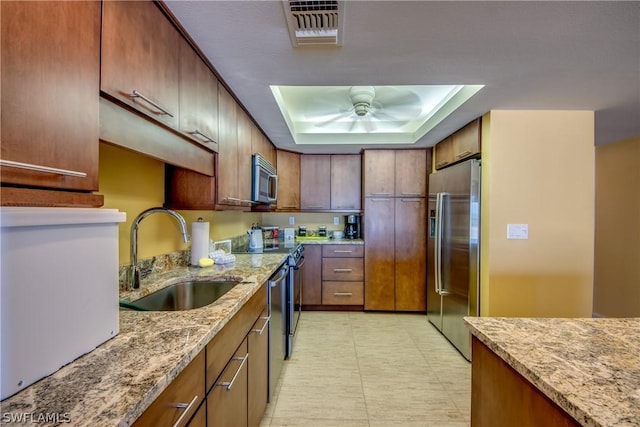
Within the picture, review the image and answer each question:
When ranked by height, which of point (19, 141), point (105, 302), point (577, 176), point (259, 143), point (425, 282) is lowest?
point (425, 282)

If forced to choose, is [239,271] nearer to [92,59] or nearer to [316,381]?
[316,381]

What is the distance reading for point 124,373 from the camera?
0.66 meters

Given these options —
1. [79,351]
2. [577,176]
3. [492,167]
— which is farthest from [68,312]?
[577,176]

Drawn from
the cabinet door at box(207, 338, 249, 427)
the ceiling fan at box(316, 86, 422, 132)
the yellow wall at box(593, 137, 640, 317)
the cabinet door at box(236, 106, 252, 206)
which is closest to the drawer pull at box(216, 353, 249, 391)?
the cabinet door at box(207, 338, 249, 427)

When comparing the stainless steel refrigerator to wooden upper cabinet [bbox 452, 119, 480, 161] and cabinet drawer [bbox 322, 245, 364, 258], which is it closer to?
wooden upper cabinet [bbox 452, 119, 480, 161]

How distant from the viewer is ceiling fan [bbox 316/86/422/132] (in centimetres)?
245

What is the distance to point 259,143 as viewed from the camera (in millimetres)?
2844

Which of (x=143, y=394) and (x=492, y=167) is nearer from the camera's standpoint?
(x=143, y=394)

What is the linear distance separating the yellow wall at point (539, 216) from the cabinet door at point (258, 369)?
1807 millimetres

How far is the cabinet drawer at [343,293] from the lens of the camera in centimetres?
366

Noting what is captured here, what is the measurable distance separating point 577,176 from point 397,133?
5.61 ft

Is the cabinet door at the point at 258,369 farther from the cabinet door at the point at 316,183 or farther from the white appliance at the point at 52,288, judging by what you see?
the cabinet door at the point at 316,183

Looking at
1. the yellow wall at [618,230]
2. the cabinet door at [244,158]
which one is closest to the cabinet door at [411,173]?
the cabinet door at [244,158]

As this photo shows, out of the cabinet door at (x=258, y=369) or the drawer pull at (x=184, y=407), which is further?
the cabinet door at (x=258, y=369)
